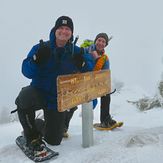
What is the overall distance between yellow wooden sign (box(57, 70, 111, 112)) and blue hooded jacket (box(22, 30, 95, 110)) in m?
0.34

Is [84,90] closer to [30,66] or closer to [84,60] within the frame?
[84,60]

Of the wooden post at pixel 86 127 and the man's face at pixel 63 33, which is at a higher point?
the man's face at pixel 63 33

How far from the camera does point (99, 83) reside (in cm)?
537

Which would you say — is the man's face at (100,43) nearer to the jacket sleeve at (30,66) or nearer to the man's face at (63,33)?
the man's face at (63,33)

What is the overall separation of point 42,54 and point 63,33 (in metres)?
0.50

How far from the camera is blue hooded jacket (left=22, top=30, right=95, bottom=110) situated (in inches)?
191

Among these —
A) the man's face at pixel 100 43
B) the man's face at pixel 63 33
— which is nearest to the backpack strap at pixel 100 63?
the man's face at pixel 100 43

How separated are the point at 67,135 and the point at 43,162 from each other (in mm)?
1345

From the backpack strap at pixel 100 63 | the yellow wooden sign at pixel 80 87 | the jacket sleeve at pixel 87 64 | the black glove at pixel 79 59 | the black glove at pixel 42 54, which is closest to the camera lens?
the yellow wooden sign at pixel 80 87

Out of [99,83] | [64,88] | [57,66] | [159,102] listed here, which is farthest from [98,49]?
[159,102]

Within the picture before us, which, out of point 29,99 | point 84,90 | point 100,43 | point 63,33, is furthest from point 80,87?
point 100,43

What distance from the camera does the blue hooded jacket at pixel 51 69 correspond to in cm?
484

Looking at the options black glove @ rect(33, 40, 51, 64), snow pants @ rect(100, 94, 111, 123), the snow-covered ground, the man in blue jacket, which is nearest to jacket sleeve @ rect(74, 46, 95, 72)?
the man in blue jacket

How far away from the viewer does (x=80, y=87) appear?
188 inches
